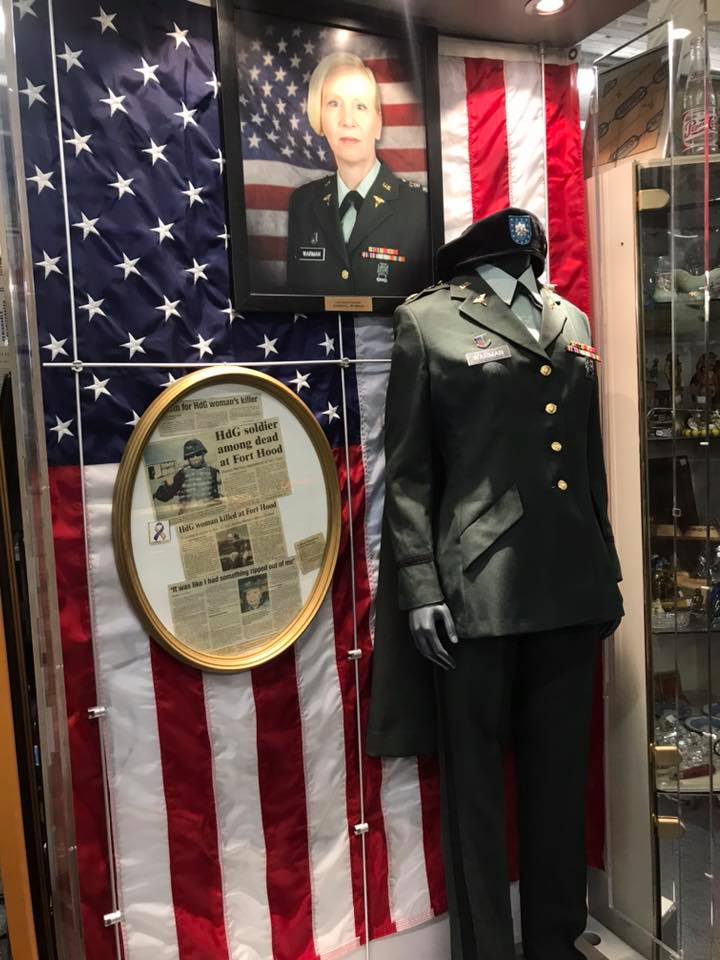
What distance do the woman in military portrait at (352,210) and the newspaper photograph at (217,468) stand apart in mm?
363

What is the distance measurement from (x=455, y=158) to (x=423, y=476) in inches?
35.3

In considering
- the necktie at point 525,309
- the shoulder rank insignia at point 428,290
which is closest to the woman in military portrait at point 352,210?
the shoulder rank insignia at point 428,290

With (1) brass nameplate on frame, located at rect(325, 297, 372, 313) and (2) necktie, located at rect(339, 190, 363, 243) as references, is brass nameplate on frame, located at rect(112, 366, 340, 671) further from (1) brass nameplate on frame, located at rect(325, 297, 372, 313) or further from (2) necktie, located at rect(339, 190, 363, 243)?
→ (2) necktie, located at rect(339, 190, 363, 243)

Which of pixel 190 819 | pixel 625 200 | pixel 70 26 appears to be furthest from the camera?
pixel 625 200

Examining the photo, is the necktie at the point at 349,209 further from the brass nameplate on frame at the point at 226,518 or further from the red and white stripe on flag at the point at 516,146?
the brass nameplate on frame at the point at 226,518

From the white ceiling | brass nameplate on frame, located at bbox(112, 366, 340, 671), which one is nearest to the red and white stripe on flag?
the white ceiling

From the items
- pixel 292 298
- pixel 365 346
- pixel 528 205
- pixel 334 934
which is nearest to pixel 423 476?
pixel 365 346

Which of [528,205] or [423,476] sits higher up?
[528,205]

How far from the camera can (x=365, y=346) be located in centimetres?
205

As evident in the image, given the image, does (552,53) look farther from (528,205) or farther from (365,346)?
(365,346)

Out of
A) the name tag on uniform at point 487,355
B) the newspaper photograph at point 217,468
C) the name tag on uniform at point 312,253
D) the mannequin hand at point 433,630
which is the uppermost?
the name tag on uniform at point 312,253

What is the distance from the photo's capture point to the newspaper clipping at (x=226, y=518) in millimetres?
1813

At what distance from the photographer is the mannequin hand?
5.92ft

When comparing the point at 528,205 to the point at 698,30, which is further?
Answer: the point at 528,205
